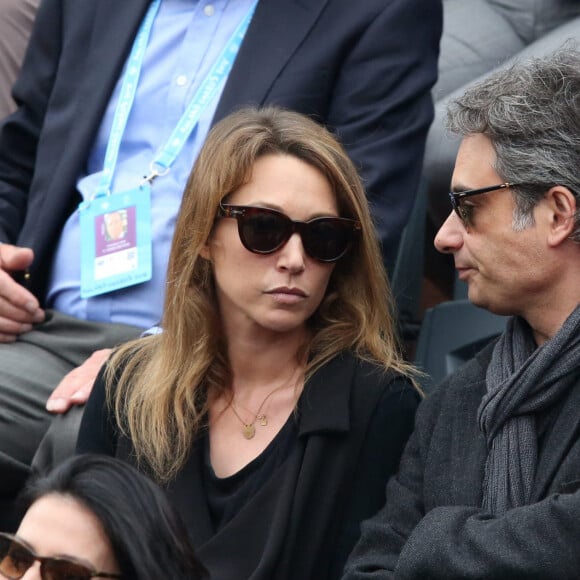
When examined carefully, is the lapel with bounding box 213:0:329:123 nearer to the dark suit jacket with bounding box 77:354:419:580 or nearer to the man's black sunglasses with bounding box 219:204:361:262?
the man's black sunglasses with bounding box 219:204:361:262

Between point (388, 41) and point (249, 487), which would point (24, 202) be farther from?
point (249, 487)

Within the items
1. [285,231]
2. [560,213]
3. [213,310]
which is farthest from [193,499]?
[560,213]

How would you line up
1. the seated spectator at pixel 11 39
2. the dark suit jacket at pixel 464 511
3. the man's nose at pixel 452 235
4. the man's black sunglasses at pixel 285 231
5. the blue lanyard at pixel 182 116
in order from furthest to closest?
the seated spectator at pixel 11 39 < the blue lanyard at pixel 182 116 < the man's black sunglasses at pixel 285 231 < the man's nose at pixel 452 235 < the dark suit jacket at pixel 464 511

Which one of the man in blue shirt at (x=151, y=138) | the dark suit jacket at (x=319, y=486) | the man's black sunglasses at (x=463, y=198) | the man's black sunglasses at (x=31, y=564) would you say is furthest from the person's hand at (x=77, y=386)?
the man's black sunglasses at (x=31, y=564)

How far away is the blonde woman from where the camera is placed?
2932mm

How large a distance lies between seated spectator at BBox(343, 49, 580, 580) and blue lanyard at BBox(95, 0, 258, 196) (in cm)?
100

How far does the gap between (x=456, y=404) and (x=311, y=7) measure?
1.44 meters

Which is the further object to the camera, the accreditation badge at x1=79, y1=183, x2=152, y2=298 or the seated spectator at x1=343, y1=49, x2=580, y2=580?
the accreditation badge at x1=79, y1=183, x2=152, y2=298

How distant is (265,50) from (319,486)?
1.34m

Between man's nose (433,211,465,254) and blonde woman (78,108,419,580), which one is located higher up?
man's nose (433,211,465,254)

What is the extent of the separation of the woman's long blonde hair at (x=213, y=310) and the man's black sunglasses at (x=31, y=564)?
1013 millimetres

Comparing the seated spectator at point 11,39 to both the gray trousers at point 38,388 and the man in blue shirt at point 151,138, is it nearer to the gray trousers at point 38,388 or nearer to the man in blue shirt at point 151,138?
the man in blue shirt at point 151,138

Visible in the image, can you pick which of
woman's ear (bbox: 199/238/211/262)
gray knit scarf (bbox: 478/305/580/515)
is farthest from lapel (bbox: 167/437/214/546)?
gray knit scarf (bbox: 478/305/580/515)

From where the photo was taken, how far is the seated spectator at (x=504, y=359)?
8.25 ft
